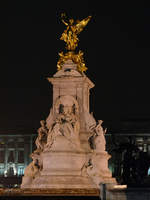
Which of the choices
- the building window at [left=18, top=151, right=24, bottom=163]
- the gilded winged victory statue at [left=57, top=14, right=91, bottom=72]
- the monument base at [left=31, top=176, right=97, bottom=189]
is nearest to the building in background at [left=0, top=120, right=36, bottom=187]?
the building window at [left=18, top=151, right=24, bottom=163]

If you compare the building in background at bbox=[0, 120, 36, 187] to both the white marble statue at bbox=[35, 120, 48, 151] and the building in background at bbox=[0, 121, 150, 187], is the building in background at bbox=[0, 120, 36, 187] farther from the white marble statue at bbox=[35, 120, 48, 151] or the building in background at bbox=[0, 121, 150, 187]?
the white marble statue at bbox=[35, 120, 48, 151]

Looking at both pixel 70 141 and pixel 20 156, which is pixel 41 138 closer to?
pixel 70 141

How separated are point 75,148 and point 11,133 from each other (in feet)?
274

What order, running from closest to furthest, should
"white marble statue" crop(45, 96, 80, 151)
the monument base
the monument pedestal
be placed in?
the monument base → the monument pedestal → "white marble statue" crop(45, 96, 80, 151)

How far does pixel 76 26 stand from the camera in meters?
38.2

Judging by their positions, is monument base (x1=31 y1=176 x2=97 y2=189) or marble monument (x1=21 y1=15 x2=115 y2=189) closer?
monument base (x1=31 y1=176 x2=97 y2=189)

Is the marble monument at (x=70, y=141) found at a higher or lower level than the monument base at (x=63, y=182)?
higher

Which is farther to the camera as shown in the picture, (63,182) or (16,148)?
(16,148)

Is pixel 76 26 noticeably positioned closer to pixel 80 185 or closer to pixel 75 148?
pixel 75 148

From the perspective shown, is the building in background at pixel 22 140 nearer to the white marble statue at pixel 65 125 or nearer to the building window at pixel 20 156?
the building window at pixel 20 156

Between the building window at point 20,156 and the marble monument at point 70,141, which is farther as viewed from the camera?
the building window at point 20,156

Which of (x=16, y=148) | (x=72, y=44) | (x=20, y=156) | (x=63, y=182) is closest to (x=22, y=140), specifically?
(x=16, y=148)

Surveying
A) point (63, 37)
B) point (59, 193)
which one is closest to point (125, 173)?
point (59, 193)

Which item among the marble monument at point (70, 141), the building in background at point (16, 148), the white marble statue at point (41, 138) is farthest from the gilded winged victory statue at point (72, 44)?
the building in background at point (16, 148)
